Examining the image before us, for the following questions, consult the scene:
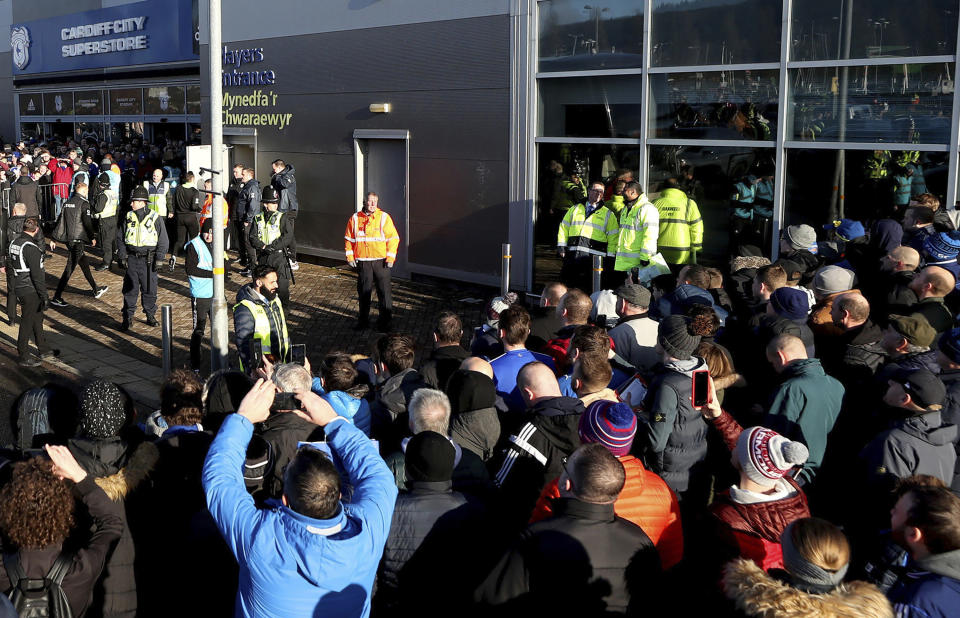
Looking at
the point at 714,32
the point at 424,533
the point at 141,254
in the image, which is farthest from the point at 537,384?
the point at 141,254

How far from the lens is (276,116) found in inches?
725

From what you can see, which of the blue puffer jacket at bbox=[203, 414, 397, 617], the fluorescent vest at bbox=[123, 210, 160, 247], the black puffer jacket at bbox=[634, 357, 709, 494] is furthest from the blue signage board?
the blue puffer jacket at bbox=[203, 414, 397, 617]

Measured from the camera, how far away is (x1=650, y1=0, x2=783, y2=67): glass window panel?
37.7ft

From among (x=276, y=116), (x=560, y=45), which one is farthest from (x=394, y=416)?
(x=276, y=116)

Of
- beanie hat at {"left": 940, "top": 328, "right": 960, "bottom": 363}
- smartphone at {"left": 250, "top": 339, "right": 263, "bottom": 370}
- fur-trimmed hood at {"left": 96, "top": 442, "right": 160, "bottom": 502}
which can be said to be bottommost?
smartphone at {"left": 250, "top": 339, "right": 263, "bottom": 370}

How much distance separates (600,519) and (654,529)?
641mm

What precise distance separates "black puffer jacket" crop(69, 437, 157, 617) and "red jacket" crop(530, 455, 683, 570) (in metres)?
1.85

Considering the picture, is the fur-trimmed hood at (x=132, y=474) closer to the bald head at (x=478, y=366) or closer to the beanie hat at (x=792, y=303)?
the bald head at (x=478, y=366)

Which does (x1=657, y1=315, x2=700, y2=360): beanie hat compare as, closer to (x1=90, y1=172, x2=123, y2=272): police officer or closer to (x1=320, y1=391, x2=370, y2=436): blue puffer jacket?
(x1=320, y1=391, x2=370, y2=436): blue puffer jacket

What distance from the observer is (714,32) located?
12.0 metres

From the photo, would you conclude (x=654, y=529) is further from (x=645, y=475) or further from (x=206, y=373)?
(x=206, y=373)

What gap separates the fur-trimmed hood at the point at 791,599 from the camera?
2896 mm

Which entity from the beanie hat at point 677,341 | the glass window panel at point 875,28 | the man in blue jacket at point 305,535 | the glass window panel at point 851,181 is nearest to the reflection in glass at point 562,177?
the glass window panel at point 851,181

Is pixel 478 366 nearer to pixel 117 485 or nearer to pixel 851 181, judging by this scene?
pixel 117 485
